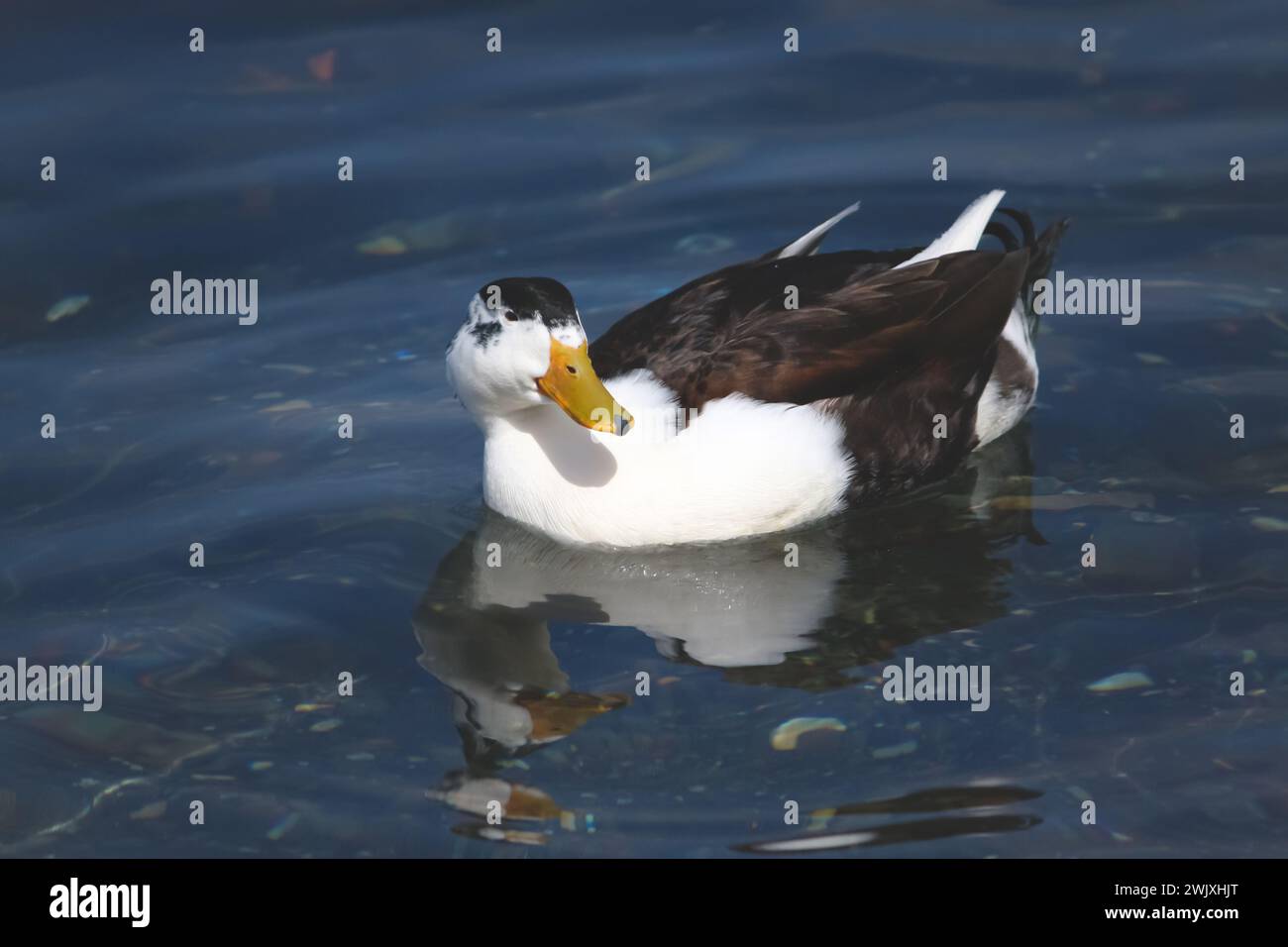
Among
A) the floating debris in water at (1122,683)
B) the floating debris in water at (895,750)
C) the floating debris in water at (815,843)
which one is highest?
the floating debris in water at (1122,683)

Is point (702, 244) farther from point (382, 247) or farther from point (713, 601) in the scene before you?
point (713, 601)

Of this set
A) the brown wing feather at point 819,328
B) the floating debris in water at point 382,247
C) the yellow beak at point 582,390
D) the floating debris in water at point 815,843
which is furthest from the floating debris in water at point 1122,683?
the floating debris in water at point 382,247

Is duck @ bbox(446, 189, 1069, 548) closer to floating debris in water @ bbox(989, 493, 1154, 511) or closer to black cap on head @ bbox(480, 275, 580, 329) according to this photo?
black cap on head @ bbox(480, 275, 580, 329)

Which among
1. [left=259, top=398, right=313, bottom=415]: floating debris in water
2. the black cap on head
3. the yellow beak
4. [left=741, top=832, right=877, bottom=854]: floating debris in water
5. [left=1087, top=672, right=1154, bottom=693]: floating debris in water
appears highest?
the black cap on head

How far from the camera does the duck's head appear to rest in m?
6.98

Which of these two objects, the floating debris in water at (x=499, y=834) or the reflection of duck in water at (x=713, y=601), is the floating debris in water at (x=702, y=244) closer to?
the reflection of duck in water at (x=713, y=601)

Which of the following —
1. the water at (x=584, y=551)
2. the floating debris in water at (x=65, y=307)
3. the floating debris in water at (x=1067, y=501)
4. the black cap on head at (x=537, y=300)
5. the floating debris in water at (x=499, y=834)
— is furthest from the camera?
the floating debris in water at (x=65, y=307)

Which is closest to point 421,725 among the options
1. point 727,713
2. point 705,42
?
point 727,713

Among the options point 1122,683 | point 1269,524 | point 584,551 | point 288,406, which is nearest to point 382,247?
point 288,406

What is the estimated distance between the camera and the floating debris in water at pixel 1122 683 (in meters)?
6.52

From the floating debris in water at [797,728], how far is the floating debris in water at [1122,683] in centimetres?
93

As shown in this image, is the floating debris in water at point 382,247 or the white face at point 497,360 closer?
the white face at point 497,360

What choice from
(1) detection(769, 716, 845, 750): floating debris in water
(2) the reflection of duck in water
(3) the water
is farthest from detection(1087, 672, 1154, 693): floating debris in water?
(1) detection(769, 716, 845, 750): floating debris in water

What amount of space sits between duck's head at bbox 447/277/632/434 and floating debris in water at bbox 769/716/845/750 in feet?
4.41
